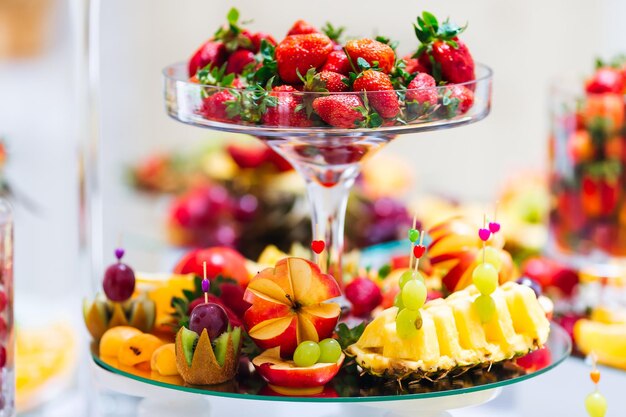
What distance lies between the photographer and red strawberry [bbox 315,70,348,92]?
82 centimetres

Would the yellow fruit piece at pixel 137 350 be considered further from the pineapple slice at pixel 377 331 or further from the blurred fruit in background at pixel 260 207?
the blurred fruit in background at pixel 260 207

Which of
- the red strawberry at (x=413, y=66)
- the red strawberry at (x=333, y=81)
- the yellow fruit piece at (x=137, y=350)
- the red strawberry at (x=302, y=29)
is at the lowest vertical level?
the yellow fruit piece at (x=137, y=350)

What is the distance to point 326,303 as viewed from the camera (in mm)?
852

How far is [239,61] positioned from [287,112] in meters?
0.16

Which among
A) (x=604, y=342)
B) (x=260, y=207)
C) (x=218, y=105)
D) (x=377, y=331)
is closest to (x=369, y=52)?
(x=218, y=105)

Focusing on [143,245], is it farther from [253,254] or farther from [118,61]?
[118,61]

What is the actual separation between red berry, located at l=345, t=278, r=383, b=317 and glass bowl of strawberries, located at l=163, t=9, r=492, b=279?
34 millimetres

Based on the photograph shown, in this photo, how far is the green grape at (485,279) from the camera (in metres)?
0.83

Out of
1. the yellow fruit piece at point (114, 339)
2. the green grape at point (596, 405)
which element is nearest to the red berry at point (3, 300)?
the yellow fruit piece at point (114, 339)

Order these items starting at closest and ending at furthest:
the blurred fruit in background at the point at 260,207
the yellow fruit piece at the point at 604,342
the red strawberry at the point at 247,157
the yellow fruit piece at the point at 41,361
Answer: the yellow fruit piece at the point at 604,342 → the yellow fruit piece at the point at 41,361 → the blurred fruit in background at the point at 260,207 → the red strawberry at the point at 247,157

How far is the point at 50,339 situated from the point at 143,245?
0.73 ft

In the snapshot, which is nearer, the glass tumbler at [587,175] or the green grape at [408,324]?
the green grape at [408,324]

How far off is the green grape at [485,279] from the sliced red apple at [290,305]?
0.12 m

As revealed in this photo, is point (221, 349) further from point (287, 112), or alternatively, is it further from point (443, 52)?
point (443, 52)
